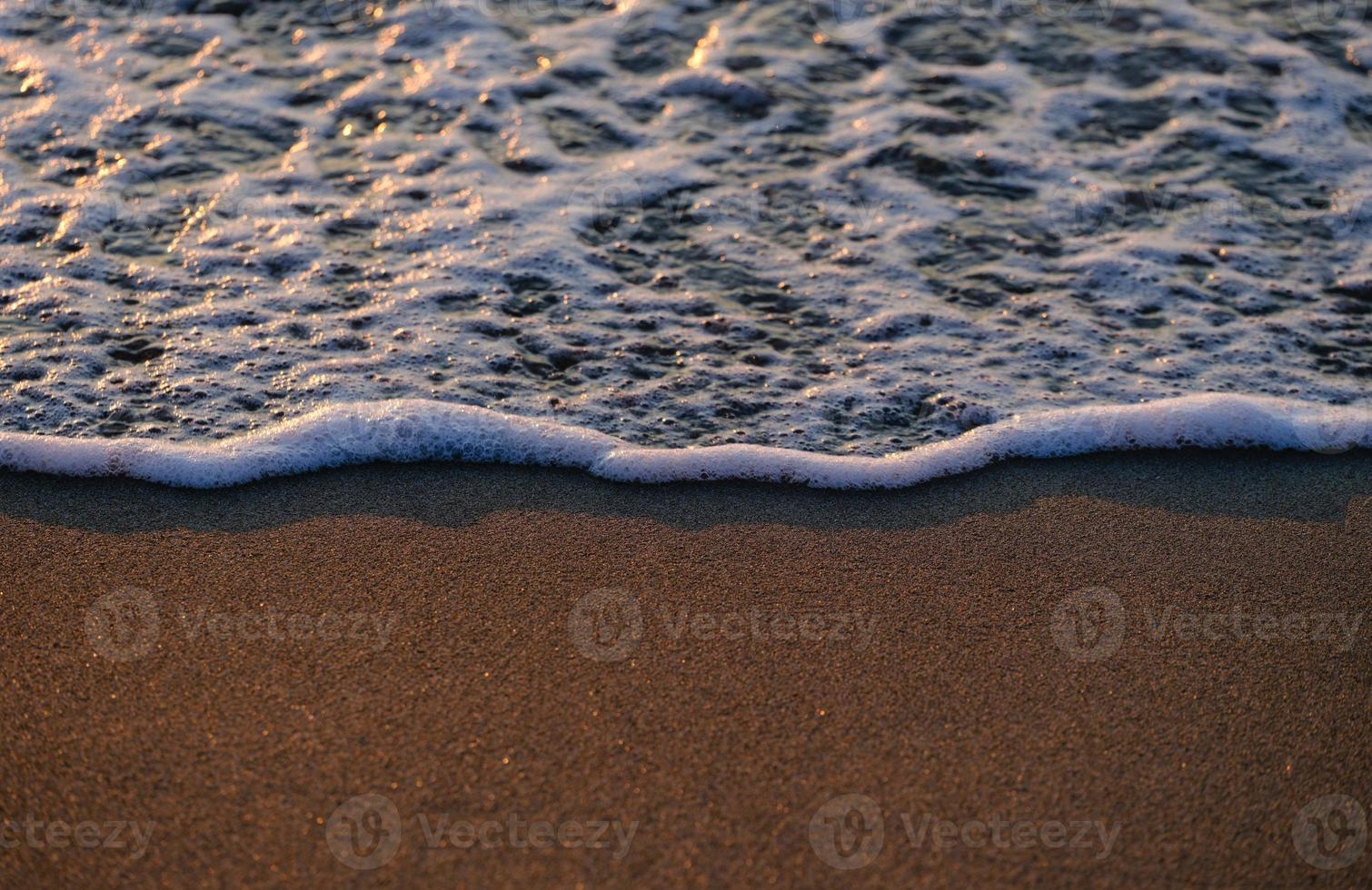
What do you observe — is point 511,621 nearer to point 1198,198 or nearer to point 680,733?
point 680,733

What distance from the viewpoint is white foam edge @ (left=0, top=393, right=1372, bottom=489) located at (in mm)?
2865

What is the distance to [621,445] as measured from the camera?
9.84 feet

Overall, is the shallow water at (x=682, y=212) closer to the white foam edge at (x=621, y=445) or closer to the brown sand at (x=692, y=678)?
the white foam edge at (x=621, y=445)

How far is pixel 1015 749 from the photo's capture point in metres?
2.16

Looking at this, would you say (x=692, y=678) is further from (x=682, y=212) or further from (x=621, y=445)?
(x=682, y=212)

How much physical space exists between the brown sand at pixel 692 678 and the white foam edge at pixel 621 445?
0.21 ft

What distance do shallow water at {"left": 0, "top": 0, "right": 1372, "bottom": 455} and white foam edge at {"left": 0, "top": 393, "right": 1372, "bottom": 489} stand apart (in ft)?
0.29

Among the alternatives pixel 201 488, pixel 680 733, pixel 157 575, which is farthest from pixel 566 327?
pixel 680 733

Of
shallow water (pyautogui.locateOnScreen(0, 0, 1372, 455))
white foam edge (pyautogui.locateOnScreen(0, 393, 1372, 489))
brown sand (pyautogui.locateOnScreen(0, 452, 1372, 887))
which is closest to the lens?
brown sand (pyautogui.locateOnScreen(0, 452, 1372, 887))

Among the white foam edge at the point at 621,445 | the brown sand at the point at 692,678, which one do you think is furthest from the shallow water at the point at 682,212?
the brown sand at the point at 692,678

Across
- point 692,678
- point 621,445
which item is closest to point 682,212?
point 621,445

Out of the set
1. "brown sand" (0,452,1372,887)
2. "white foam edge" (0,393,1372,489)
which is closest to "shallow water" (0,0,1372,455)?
"white foam edge" (0,393,1372,489)

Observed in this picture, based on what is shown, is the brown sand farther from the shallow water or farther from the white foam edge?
the shallow water

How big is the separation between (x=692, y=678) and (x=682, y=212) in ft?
7.24
